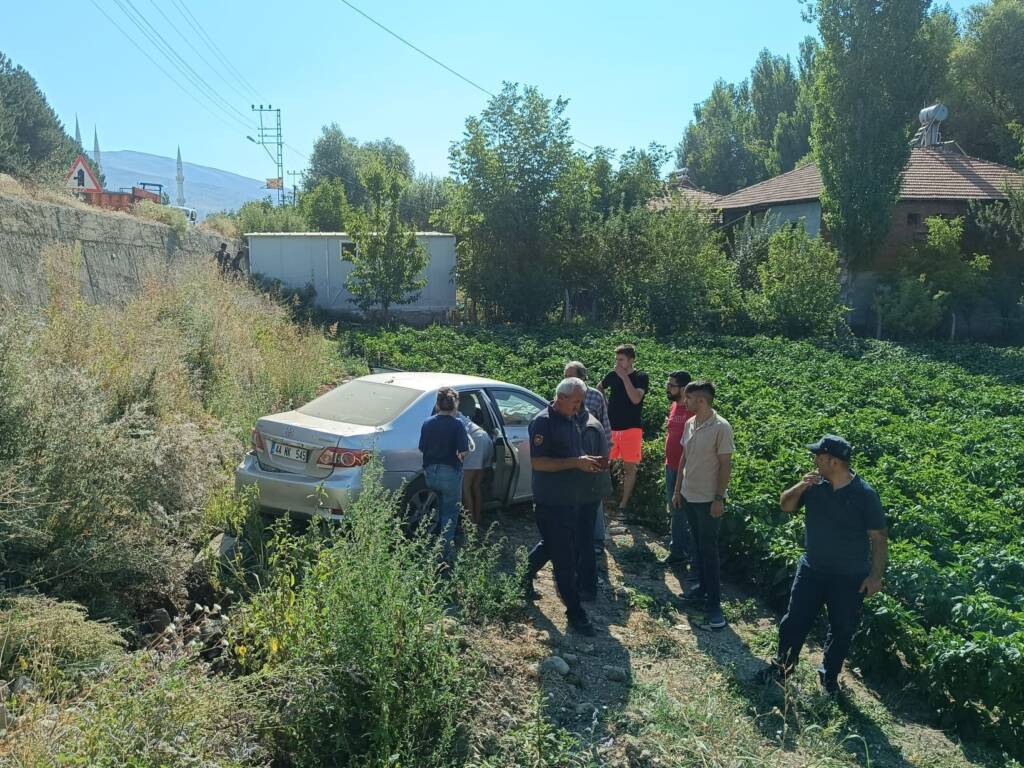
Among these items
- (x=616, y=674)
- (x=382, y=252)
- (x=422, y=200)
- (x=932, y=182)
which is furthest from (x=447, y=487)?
(x=422, y=200)

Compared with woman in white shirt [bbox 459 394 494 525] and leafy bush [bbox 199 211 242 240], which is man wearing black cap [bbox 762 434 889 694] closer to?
woman in white shirt [bbox 459 394 494 525]

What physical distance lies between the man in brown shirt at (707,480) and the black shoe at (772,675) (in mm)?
979

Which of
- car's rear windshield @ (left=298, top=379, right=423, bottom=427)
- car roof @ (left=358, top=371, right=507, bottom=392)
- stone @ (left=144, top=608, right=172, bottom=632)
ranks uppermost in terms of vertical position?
car roof @ (left=358, top=371, right=507, bottom=392)

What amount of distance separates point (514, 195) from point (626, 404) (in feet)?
72.9

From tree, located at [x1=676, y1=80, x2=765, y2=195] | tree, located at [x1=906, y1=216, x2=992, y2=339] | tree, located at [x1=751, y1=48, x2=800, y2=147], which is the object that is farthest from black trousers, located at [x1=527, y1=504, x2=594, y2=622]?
tree, located at [x1=751, y1=48, x2=800, y2=147]

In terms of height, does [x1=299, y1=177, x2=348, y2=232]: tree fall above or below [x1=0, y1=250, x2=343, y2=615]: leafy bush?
above

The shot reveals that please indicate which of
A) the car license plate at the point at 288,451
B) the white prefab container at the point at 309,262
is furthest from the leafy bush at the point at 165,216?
the car license plate at the point at 288,451

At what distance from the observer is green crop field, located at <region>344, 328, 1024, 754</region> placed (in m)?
5.47

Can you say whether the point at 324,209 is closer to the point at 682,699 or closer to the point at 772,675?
the point at 772,675

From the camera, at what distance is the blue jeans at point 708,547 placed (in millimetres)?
6832

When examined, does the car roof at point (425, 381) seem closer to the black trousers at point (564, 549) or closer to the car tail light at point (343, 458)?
the car tail light at point (343, 458)

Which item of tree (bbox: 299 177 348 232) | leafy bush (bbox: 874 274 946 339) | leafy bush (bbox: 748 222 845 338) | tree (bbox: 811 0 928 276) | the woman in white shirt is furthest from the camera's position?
tree (bbox: 299 177 348 232)

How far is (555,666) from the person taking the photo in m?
5.54

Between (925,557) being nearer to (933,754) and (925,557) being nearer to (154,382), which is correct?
(933,754)
